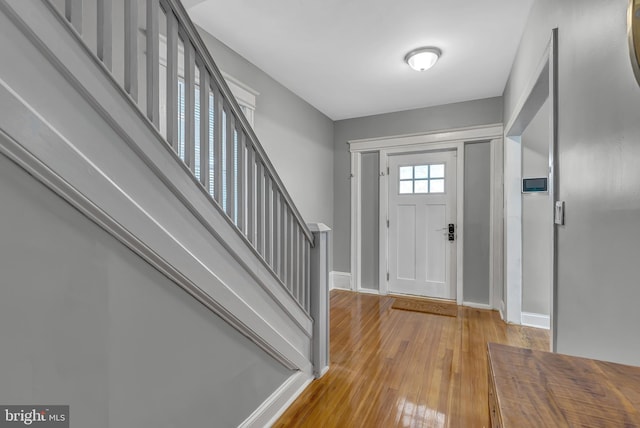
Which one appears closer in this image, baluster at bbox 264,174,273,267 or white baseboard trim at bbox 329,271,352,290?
baluster at bbox 264,174,273,267

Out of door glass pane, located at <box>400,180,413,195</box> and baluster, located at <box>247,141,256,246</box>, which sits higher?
door glass pane, located at <box>400,180,413,195</box>

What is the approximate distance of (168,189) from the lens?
1086mm

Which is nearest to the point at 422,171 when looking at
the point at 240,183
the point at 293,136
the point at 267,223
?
the point at 293,136

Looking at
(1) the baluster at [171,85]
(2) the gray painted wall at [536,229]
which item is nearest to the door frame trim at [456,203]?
(2) the gray painted wall at [536,229]

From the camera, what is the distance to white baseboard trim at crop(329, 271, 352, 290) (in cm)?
421

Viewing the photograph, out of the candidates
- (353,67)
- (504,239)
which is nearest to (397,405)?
(504,239)

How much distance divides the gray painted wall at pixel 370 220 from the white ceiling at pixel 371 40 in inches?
42.3

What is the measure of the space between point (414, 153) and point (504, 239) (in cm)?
152

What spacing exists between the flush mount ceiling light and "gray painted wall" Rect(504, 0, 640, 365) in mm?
1082

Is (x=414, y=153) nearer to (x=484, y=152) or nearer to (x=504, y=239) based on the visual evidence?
(x=484, y=152)

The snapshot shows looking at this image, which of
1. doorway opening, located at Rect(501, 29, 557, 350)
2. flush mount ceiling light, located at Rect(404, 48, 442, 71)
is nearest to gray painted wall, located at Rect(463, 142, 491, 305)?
doorway opening, located at Rect(501, 29, 557, 350)

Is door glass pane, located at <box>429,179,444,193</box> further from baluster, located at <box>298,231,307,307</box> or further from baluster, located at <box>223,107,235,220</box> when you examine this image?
baluster, located at <box>223,107,235,220</box>

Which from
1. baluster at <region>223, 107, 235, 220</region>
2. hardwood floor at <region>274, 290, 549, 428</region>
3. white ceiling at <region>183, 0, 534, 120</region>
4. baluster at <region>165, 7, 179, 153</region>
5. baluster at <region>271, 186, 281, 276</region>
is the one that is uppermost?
white ceiling at <region>183, 0, 534, 120</region>

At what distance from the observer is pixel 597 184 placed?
0.99 metres
